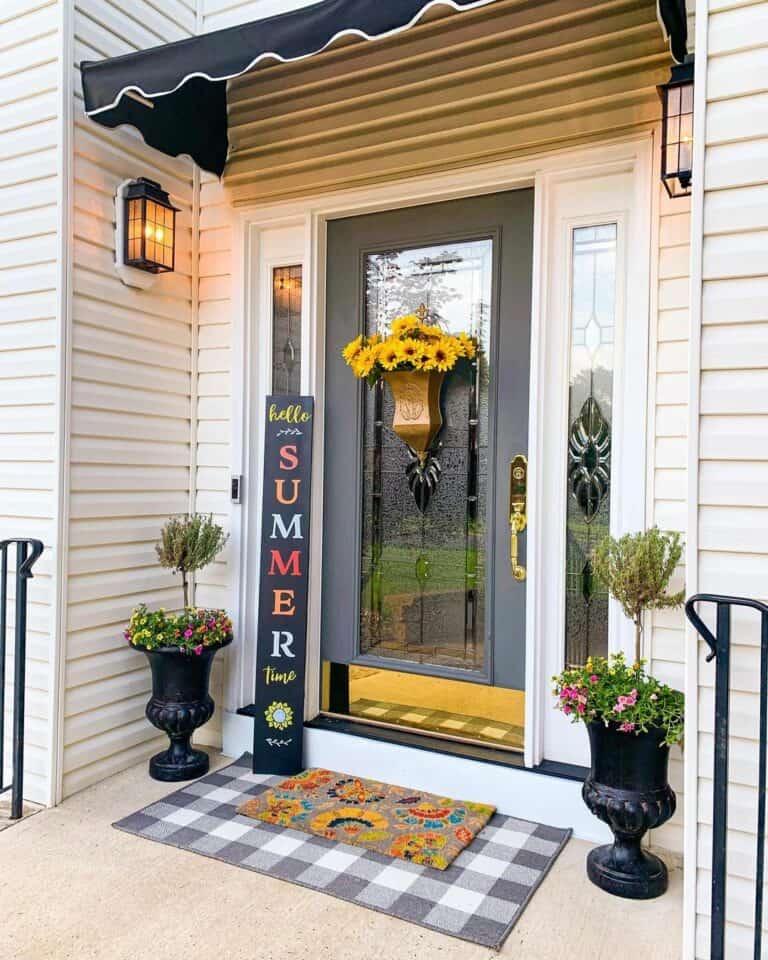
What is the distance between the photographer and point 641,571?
2.19m

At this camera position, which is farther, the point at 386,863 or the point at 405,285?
the point at 405,285

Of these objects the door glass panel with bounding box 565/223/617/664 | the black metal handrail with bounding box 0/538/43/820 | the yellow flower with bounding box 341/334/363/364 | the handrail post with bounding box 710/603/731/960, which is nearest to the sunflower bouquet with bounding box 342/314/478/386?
the yellow flower with bounding box 341/334/363/364

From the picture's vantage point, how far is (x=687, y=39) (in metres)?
2.32

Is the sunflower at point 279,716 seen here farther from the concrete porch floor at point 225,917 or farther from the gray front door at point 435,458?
the concrete porch floor at point 225,917

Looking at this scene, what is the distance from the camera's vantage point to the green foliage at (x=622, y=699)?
2070mm

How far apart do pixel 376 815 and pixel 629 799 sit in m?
0.89

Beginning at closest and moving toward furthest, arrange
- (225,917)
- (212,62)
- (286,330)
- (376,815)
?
(225,917), (212,62), (376,815), (286,330)

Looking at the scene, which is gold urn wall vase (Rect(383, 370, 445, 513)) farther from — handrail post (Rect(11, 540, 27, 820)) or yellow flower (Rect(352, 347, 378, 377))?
handrail post (Rect(11, 540, 27, 820))

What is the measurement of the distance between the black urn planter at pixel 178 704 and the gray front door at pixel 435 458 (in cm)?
54

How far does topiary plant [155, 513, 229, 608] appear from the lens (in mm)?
2967

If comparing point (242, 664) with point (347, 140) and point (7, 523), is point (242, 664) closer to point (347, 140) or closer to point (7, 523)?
point (7, 523)

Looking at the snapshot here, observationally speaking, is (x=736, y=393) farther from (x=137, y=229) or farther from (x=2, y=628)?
(x=2, y=628)

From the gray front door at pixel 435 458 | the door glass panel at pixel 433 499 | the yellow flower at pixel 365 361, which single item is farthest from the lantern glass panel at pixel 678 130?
the yellow flower at pixel 365 361

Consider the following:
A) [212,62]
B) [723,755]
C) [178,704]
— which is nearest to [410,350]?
[212,62]
